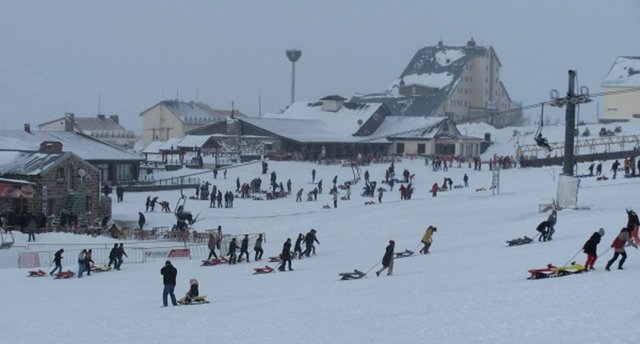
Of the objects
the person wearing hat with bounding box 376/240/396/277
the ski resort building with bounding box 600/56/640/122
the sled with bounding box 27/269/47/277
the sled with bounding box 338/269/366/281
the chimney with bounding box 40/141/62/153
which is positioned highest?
the ski resort building with bounding box 600/56/640/122

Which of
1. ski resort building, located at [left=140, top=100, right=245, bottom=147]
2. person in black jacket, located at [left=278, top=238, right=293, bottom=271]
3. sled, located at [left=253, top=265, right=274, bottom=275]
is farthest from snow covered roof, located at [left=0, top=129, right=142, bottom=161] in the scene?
ski resort building, located at [left=140, top=100, right=245, bottom=147]

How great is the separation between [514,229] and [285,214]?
1524 cm

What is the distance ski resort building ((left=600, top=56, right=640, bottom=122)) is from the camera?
84.9m

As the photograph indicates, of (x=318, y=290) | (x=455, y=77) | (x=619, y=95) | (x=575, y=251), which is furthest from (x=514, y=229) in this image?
(x=455, y=77)

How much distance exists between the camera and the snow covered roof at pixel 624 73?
85.6 meters

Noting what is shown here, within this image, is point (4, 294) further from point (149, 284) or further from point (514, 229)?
point (514, 229)

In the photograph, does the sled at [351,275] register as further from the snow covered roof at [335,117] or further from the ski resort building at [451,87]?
the ski resort building at [451,87]

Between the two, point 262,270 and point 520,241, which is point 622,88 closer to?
point 520,241

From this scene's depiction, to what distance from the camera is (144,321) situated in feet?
63.2

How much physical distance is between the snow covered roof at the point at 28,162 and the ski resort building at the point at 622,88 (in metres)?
54.9

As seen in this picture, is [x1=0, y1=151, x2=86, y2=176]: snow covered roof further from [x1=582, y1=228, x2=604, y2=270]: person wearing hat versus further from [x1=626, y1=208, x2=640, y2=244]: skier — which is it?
[x1=582, y1=228, x2=604, y2=270]: person wearing hat

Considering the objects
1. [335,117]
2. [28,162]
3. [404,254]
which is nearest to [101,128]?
[335,117]

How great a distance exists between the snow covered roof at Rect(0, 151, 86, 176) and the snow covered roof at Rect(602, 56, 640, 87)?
56360 mm

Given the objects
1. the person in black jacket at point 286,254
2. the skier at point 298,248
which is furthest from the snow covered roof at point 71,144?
the person in black jacket at point 286,254
